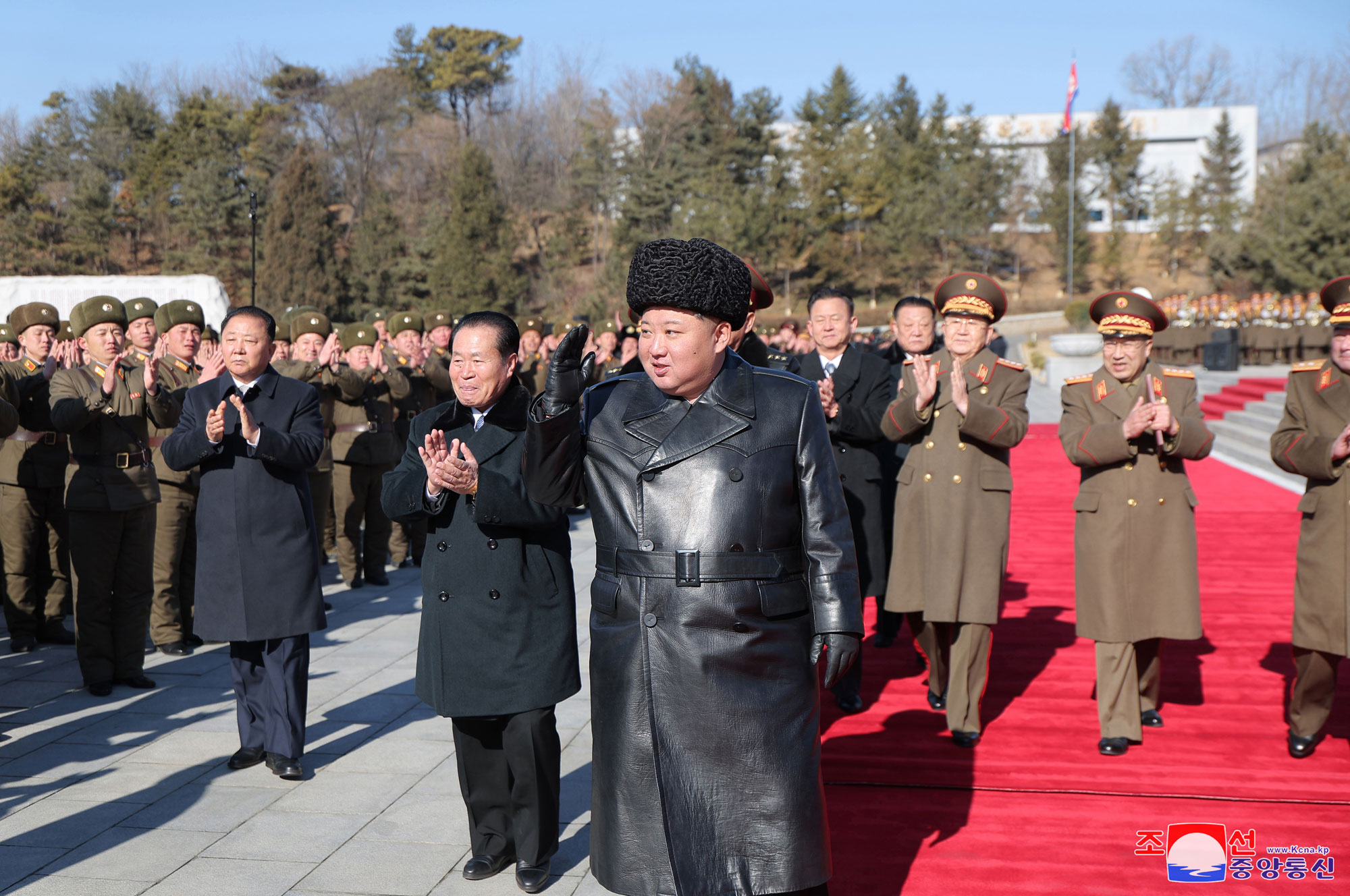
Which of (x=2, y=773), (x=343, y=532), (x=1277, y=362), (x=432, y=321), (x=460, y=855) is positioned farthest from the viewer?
(x=1277, y=362)

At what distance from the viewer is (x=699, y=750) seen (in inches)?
108

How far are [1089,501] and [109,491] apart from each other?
524cm

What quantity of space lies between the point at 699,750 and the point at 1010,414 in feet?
10.8

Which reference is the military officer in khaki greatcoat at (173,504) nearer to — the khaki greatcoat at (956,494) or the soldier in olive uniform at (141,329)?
the soldier in olive uniform at (141,329)

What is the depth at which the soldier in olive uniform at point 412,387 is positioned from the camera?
1017 cm

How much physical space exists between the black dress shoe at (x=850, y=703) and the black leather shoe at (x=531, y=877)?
242cm

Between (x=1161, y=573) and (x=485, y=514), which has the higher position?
(x=485, y=514)

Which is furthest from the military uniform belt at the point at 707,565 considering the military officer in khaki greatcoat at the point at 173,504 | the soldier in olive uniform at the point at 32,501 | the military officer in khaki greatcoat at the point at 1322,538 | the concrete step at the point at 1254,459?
the concrete step at the point at 1254,459

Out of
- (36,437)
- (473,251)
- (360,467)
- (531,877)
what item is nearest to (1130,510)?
(531,877)

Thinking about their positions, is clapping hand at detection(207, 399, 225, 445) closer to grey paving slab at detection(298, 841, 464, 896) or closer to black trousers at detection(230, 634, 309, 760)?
black trousers at detection(230, 634, 309, 760)

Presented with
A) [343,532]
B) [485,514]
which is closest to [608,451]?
[485,514]

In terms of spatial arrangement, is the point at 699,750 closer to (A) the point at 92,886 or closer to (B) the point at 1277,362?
(A) the point at 92,886

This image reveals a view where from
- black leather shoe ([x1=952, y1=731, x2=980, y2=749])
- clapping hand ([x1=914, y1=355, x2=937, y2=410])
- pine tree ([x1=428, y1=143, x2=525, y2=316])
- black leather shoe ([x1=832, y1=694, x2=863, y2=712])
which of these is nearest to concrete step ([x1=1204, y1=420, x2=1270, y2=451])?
black leather shoe ([x1=832, y1=694, x2=863, y2=712])

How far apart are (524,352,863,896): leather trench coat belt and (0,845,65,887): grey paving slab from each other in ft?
7.79
